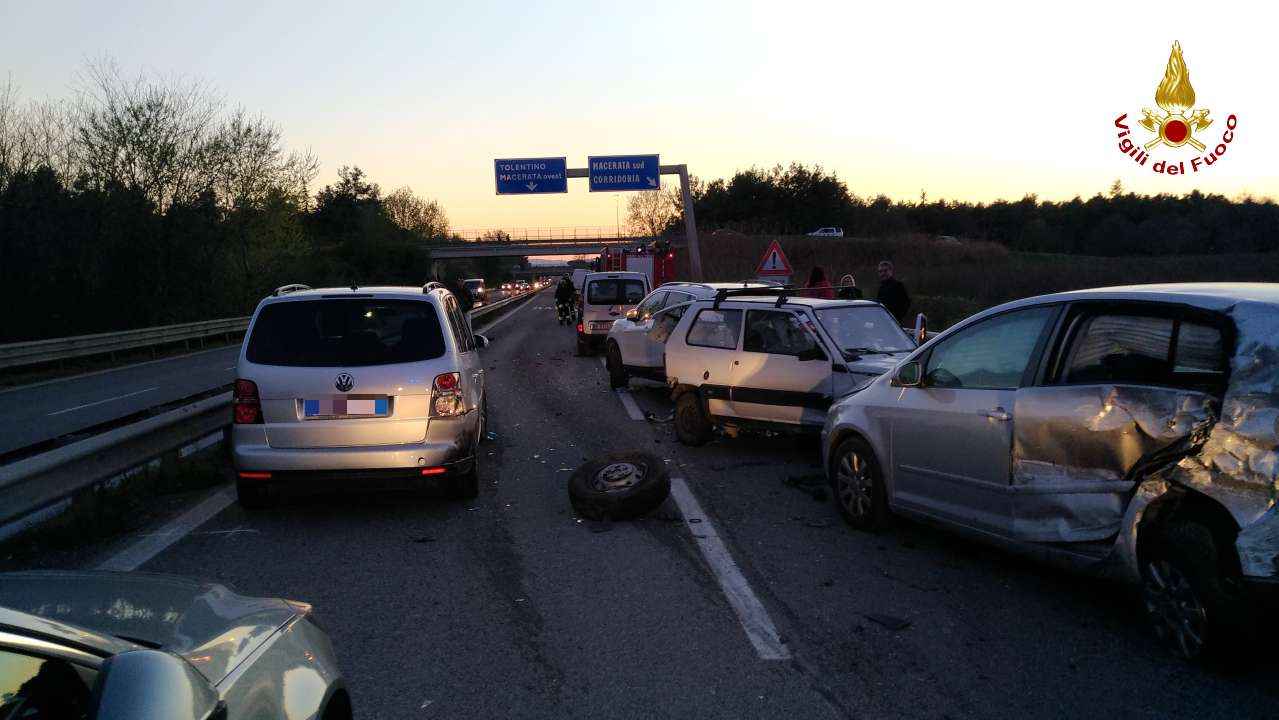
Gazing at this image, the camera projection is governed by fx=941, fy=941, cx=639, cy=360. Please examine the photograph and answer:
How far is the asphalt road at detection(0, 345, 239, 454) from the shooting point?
13828 mm

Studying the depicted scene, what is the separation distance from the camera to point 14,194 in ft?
92.3

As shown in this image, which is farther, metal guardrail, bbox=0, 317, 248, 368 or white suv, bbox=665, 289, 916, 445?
metal guardrail, bbox=0, 317, 248, 368

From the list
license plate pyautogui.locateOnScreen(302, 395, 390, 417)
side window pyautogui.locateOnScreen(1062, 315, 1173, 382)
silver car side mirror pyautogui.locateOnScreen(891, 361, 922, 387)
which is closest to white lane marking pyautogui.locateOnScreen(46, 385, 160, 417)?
license plate pyautogui.locateOnScreen(302, 395, 390, 417)

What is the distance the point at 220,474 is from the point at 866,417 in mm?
6297

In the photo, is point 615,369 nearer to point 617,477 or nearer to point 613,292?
point 613,292

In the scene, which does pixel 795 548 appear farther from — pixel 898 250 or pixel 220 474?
pixel 898 250

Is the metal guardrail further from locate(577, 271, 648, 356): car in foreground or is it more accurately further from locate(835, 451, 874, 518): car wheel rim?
locate(835, 451, 874, 518): car wheel rim

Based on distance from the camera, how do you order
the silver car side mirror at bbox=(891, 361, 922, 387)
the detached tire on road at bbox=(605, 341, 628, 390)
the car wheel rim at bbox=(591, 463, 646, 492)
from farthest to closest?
the detached tire on road at bbox=(605, 341, 628, 390), the car wheel rim at bbox=(591, 463, 646, 492), the silver car side mirror at bbox=(891, 361, 922, 387)

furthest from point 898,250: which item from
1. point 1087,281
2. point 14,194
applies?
point 14,194

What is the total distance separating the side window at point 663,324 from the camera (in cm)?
1462

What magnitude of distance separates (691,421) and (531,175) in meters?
28.6

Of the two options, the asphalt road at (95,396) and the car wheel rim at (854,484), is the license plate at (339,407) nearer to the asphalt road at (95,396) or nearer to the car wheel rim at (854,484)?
the car wheel rim at (854,484)

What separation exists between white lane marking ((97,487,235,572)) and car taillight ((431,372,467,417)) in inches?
81.3

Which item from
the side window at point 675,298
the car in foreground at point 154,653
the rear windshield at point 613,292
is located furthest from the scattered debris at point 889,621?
the rear windshield at point 613,292
